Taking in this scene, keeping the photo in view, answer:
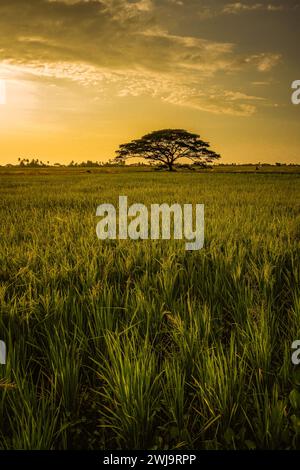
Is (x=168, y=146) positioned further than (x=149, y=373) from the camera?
Yes

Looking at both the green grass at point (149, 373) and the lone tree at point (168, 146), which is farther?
the lone tree at point (168, 146)

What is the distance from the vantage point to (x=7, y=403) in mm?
1686

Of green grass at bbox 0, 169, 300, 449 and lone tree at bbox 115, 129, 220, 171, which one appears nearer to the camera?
green grass at bbox 0, 169, 300, 449

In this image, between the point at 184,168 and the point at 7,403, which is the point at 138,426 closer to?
the point at 7,403

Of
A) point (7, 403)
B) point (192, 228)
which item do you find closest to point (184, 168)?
point (192, 228)

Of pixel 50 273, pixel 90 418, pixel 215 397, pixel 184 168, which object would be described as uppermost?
pixel 184 168

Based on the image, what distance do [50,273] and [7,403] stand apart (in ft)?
4.93

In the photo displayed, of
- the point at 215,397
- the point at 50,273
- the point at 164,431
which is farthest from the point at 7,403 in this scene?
the point at 50,273
